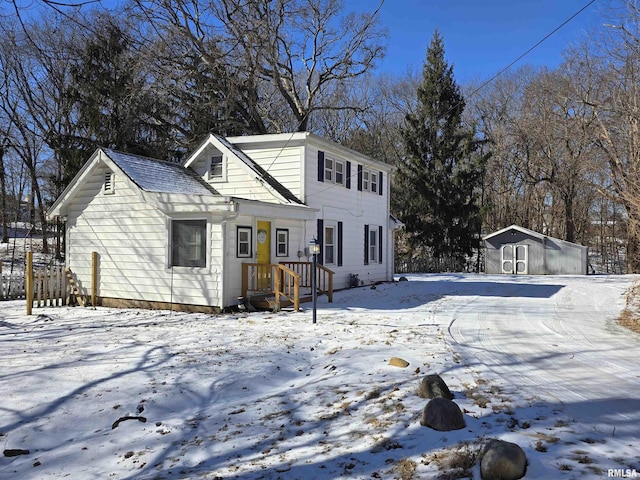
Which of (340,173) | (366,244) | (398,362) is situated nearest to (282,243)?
(340,173)

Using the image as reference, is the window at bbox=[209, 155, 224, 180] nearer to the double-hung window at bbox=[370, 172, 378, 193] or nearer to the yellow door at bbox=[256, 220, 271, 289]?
the yellow door at bbox=[256, 220, 271, 289]

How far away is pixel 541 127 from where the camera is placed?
34.6 meters

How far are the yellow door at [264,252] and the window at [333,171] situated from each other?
12.5 feet

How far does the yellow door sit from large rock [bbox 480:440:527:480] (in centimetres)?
1020

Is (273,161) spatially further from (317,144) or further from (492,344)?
(492,344)

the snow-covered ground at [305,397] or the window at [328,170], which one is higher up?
the window at [328,170]

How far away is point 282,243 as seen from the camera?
14.9 meters

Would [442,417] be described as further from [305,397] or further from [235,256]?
[235,256]

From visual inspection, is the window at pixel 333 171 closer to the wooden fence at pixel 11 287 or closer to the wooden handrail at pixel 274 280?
the wooden handrail at pixel 274 280

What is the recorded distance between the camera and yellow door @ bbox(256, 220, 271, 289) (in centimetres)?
1373

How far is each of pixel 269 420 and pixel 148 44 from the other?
83.2 ft

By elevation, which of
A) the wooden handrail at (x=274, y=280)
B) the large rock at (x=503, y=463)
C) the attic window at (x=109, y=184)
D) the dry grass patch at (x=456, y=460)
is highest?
the attic window at (x=109, y=184)

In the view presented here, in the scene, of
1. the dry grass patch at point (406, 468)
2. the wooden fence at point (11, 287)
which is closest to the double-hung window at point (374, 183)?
the wooden fence at point (11, 287)

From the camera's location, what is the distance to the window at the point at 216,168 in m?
16.5
